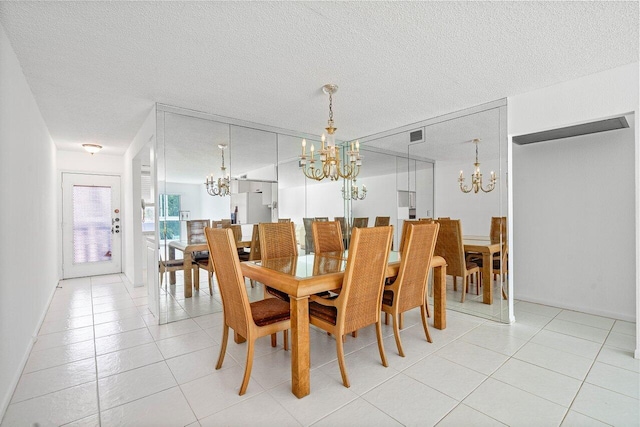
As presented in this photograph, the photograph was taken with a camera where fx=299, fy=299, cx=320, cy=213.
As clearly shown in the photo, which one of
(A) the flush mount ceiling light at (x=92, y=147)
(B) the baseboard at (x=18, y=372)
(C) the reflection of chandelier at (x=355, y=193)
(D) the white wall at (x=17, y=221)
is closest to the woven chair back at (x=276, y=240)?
(D) the white wall at (x=17, y=221)

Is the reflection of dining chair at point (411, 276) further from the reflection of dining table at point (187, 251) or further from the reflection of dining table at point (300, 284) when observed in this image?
the reflection of dining table at point (187, 251)

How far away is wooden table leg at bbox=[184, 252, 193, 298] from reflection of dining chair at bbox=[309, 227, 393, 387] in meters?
2.18

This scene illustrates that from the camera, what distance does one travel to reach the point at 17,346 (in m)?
2.17

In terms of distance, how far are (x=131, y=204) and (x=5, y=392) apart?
3.52 metres

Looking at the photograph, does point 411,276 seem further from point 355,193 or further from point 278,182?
point 355,193

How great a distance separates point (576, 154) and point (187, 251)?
4.73 metres

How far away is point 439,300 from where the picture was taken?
9.96 feet

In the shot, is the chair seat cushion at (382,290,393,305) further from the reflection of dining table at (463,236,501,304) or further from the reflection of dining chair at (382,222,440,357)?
the reflection of dining table at (463,236,501,304)

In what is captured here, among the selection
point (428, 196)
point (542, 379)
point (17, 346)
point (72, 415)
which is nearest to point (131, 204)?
point (17, 346)

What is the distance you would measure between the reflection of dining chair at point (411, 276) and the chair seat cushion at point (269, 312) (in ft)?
2.76

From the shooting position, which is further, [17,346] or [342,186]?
[342,186]

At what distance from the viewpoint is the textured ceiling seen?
5.90 feet

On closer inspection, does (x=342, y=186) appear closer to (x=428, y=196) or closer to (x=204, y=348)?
(x=428, y=196)

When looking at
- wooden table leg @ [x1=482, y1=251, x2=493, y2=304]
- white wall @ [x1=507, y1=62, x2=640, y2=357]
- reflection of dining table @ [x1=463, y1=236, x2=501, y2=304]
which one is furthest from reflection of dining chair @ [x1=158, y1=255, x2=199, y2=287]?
white wall @ [x1=507, y1=62, x2=640, y2=357]
